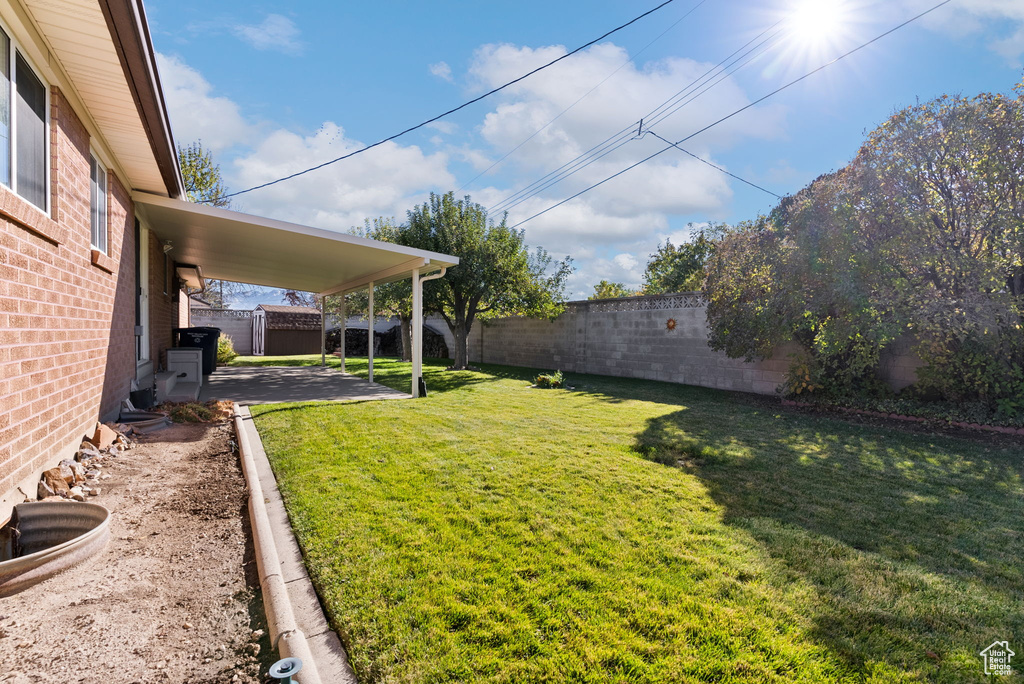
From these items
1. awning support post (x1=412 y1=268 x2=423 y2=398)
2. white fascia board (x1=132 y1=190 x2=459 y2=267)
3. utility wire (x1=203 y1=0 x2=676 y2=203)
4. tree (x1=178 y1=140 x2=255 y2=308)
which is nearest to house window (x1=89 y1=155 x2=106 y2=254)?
white fascia board (x1=132 y1=190 x2=459 y2=267)

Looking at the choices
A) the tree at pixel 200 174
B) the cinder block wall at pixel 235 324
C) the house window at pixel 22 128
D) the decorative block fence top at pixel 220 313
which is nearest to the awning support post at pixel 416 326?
the house window at pixel 22 128

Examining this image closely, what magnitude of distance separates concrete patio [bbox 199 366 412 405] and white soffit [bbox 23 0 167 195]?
452 cm

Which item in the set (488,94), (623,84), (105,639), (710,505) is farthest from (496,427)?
(623,84)

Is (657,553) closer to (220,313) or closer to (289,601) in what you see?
(289,601)

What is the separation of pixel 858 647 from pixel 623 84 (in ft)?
44.0

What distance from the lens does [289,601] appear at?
93.0 inches

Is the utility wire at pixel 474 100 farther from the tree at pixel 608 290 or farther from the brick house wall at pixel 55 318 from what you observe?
the tree at pixel 608 290

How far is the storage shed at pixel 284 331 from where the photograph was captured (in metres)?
23.8

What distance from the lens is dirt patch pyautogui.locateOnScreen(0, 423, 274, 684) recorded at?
1.91 m

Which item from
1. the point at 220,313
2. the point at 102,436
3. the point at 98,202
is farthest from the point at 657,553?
the point at 220,313

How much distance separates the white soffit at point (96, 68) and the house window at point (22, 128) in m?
0.29

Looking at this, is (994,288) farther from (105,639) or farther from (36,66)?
(36,66)

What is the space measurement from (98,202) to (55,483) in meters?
3.34

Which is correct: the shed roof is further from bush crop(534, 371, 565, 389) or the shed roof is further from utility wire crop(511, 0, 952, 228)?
bush crop(534, 371, 565, 389)
